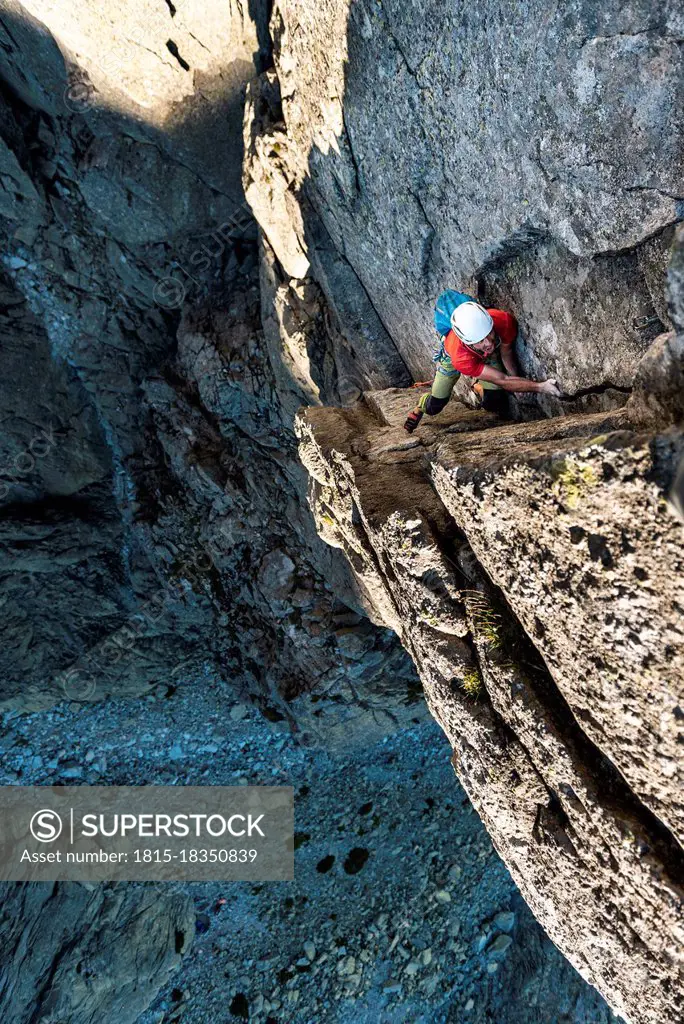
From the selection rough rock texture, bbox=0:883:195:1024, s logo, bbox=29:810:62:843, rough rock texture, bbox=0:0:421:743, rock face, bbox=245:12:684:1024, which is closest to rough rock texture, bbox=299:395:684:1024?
rock face, bbox=245:12:684:1024

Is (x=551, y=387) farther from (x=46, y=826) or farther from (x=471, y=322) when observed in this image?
(x=46, y=826)

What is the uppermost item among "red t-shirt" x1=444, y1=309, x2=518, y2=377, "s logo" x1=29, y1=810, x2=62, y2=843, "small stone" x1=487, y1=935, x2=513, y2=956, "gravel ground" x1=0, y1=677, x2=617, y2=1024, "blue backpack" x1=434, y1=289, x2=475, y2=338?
"blue backpack" x1=434, y1=289, x2=475, y2=338

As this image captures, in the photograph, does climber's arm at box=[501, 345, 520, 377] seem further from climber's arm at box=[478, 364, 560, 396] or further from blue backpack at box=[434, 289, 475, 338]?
blue backpack at box=[434, 289, 475, 338]

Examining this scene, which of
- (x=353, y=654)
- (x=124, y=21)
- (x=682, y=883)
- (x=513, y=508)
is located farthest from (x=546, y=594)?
(x=124, y=21)

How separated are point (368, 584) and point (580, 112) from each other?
7476 millimetres

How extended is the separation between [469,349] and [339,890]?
55.1ft

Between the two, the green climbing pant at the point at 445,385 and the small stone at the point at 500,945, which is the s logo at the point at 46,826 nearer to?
the small stone at the point at 500,945

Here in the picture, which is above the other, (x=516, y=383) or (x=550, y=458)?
(x=516, y=383)

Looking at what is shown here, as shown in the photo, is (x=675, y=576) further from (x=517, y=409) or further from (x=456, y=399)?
(x=456, y=399)

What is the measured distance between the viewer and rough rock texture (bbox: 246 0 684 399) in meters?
6.66

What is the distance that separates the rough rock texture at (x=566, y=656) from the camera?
5.30 meters

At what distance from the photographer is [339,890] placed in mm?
18141

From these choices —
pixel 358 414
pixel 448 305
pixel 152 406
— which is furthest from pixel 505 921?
pixel 152 406

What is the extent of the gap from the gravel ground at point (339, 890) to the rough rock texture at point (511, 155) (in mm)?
14446
